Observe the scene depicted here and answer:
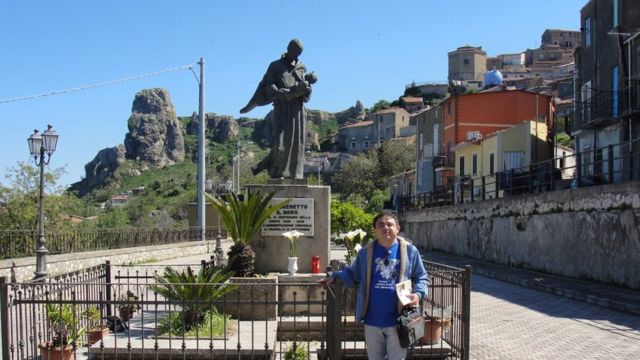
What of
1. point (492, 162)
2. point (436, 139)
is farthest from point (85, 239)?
point (436, 139)

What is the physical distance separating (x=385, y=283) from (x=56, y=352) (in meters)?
4.20

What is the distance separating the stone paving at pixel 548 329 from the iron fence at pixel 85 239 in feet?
39.7

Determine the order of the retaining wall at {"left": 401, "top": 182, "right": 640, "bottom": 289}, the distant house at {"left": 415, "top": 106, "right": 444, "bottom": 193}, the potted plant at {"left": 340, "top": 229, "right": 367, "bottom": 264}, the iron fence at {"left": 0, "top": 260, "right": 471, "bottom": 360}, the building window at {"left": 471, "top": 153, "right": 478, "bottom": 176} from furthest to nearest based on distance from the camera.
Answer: the distant house at {"left": 415, "top": 106, "right": 444, "bottom": 193}, the building window at {"left": 471, "top": 153, "right": 478, "bottom": 176}, the retaining wall at {"left": 401, "top": 182, "right": 640, "bottom": 289}, the potted plant at {"left": 340, "top": 229, "right": 367, "bottom": 264}, the iron fence at {"left": 0, "top": 260, "right": 471, "bottom": 360}

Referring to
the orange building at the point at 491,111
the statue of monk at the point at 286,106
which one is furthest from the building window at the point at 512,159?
the statue of monk at the point at 286,106

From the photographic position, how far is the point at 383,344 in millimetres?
5855

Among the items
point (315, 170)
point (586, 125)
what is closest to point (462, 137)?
point (586, 125)

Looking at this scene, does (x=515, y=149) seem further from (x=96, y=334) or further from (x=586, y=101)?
(x=96, y=334)

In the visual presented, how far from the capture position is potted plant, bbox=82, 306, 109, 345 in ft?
28.0

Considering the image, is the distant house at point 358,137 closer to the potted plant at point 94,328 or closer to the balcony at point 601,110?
the balcony at point 601,110

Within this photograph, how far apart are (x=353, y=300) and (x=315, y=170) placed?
4857 inches

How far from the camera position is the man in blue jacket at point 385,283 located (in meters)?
5.75

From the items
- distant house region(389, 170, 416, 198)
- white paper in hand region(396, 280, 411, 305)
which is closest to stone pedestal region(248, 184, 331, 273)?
white paper in hand region(396, 280, 411, 305)

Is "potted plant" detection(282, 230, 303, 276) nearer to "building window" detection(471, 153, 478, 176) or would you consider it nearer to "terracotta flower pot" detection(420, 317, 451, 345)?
"terracotta flower pot" detection(420, 317, 451, 345)

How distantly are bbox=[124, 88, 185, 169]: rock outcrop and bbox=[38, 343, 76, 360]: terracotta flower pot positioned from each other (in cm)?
14406
